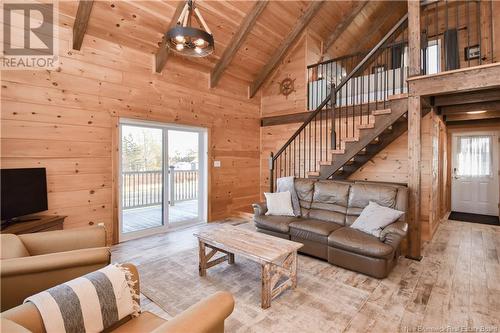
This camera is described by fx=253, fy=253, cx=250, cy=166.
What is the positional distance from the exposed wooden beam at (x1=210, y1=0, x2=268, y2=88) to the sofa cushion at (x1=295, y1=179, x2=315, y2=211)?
2798 mm

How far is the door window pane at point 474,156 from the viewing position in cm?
602

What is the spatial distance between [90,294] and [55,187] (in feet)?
9.44

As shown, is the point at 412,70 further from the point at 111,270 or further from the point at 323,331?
the point at 111,270

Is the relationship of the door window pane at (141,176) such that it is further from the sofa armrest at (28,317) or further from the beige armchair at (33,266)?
the sofa armrest at (28,317)

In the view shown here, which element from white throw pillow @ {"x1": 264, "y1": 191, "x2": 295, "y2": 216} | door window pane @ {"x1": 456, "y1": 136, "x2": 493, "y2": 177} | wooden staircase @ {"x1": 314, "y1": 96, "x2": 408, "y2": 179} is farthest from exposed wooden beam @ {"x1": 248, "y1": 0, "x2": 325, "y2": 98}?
door window pane @ {"x1": 456, "y1": 136, "x2": 493, "y2": 177}

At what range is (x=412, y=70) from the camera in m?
3.39

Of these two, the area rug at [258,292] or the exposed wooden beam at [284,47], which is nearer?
the area rug at [258,292]

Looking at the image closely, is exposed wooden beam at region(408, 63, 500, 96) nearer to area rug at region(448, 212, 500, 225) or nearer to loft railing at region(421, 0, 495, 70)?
loft railing at region(421, 0, 495, 70)

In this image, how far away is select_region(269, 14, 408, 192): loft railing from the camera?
4.50 m

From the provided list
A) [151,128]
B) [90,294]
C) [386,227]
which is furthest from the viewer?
[151,128]

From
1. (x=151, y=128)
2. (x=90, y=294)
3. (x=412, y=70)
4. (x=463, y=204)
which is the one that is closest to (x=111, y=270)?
(x=90, y=294)

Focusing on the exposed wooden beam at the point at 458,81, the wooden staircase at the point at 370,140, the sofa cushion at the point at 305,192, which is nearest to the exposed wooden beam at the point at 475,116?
the wooden staircase at the point at 370,140

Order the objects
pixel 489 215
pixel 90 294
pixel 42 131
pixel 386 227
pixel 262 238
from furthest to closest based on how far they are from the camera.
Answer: pixel 489 215 < pixel 42 131 < pixel 386 227 < pixel 262 238 < pixel 90 294

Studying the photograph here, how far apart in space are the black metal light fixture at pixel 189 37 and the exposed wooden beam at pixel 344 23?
4834 millimetres
